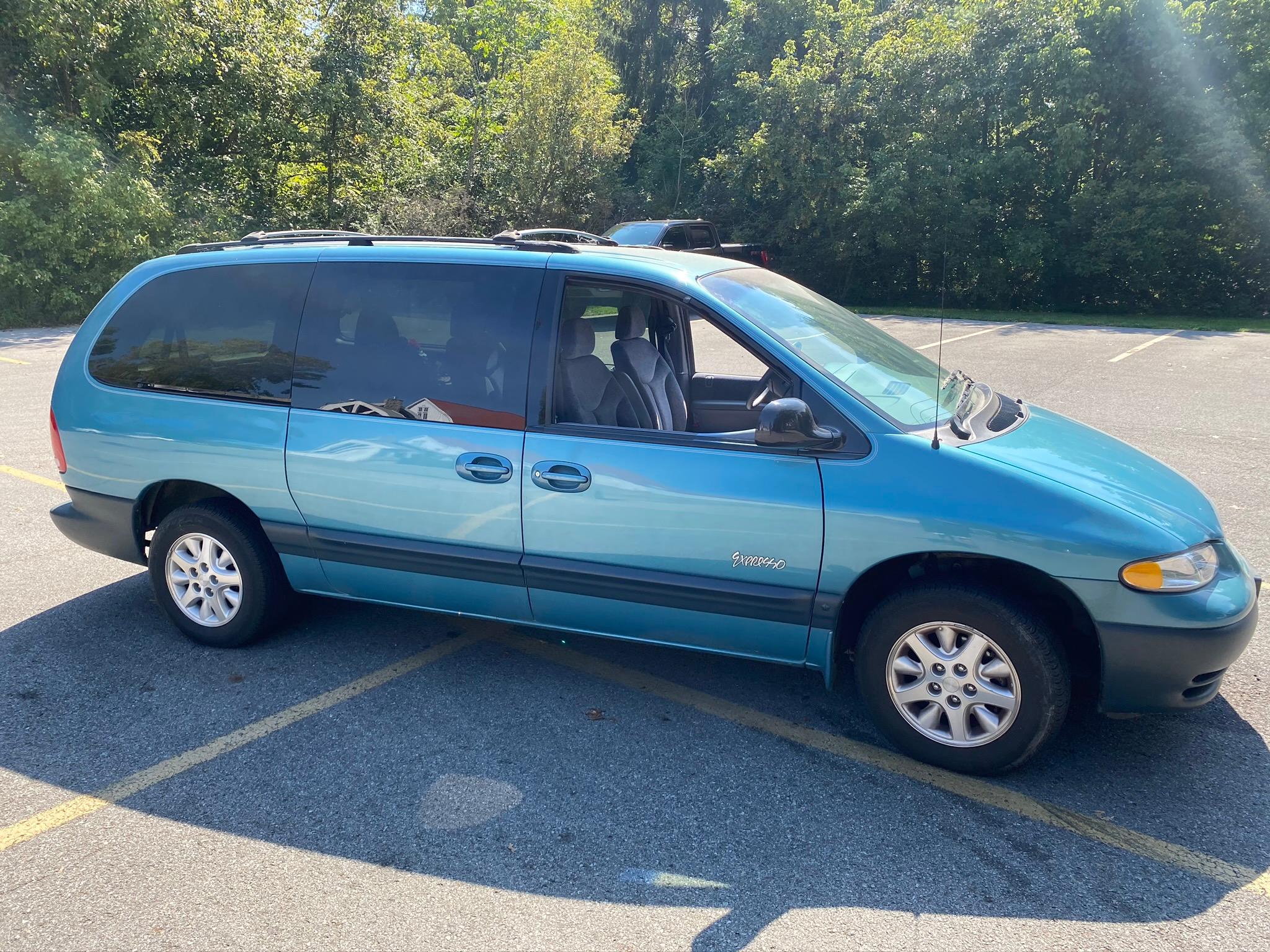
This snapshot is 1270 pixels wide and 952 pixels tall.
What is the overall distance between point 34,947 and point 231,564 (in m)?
1.96

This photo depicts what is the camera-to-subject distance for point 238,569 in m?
4.32

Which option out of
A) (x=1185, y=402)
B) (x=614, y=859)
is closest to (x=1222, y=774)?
(x=614, y=859)

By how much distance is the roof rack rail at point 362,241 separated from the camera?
4.05m

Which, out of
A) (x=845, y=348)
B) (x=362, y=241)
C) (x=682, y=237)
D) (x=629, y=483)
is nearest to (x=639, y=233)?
(x=682, y=237)

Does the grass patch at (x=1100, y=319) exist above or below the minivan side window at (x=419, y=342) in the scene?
above

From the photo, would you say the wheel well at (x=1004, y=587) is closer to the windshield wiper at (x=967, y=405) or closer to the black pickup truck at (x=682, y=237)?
the windshield wiper at (x=967, y=405)

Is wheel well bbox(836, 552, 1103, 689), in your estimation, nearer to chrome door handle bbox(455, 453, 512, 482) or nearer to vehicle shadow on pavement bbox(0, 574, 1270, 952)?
vehicle shadow on pavement bbox(0, 574, 1270, 952)

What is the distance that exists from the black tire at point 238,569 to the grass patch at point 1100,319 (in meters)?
19.4

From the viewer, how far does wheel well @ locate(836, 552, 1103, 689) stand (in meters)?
3.30

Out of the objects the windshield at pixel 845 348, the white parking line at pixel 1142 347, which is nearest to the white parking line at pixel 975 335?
the white parking line at pixel 1142 347

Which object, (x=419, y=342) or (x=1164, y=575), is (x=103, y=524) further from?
(x=1164, y=575)

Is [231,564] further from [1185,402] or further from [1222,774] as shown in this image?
[1185,402]

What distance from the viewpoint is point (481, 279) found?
3969 mm

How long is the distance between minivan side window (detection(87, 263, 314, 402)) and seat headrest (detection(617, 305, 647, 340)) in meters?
1.37
